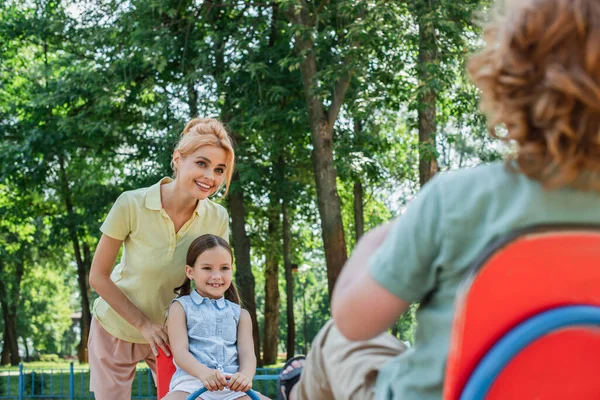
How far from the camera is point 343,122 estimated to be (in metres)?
15.9

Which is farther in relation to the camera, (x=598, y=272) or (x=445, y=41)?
(x=445, y=41)

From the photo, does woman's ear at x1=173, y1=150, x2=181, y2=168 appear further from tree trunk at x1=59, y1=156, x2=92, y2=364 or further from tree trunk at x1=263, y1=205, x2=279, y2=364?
tree trunk at x1=263, y1=205, x2=279, y2=364

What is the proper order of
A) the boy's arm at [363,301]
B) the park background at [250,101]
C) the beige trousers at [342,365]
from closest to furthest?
the boy's arm at [363,301], the beige trousers at [342,365], the park background at [250,101]

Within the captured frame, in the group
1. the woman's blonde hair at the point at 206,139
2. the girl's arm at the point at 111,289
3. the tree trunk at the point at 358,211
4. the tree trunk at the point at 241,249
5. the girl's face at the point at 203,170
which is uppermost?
the tree trunk at the point at 358,211

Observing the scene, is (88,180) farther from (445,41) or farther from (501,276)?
(501,276)

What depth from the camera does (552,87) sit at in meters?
1.35

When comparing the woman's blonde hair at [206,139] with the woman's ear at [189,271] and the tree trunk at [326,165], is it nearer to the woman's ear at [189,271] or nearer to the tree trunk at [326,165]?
the woman's ear at [189,271]

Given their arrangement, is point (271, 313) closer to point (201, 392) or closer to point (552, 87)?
point (201, 392)

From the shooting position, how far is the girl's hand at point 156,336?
3523 mm

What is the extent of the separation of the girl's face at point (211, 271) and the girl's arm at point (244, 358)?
172mm

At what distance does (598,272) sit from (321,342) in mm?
773

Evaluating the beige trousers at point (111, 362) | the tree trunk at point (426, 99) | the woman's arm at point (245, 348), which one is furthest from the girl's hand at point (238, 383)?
the tree trunk at point (426, 99)

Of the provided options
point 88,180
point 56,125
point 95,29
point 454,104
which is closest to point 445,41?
point 454,104

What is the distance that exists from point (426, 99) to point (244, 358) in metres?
9.86
